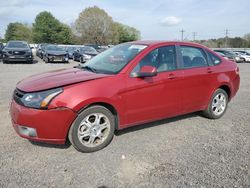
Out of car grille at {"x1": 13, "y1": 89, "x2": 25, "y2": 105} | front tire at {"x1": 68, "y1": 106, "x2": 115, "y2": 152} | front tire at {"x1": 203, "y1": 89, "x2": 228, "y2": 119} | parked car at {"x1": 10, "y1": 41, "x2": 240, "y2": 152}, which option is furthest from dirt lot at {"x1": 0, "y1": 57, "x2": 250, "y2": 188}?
car grille at {"x1": 13, "y1": 89, "x2": 25, "y2": 105}

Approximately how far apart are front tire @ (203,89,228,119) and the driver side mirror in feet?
6.35

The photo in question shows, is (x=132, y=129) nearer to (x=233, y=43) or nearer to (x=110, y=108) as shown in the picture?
(x=110, y=108)

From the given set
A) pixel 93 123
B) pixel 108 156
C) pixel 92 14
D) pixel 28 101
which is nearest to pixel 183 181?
pixel 108 156

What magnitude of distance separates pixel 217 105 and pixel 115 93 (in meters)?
2.70

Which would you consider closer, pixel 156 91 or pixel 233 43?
pixel 156 91

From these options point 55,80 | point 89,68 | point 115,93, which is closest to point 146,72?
point 115,93

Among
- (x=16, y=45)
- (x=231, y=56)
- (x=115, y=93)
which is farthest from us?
(x=231, y=56)

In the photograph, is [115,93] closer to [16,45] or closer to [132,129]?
[132,129]

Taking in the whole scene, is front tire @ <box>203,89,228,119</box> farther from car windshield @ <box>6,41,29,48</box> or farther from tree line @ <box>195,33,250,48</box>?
tree line @ <box>195,33,250,48</box>

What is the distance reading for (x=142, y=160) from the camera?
11.7ft

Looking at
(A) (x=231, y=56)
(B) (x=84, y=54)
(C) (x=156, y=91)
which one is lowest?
(C) (x=156, y=91)

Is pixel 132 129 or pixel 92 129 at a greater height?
pixel 92 129

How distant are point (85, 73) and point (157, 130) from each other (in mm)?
1672

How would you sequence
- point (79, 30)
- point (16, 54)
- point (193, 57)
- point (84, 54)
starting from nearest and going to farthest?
point (193, 57) < point (16, 54) < point (84, 54) < point (79, 30)
